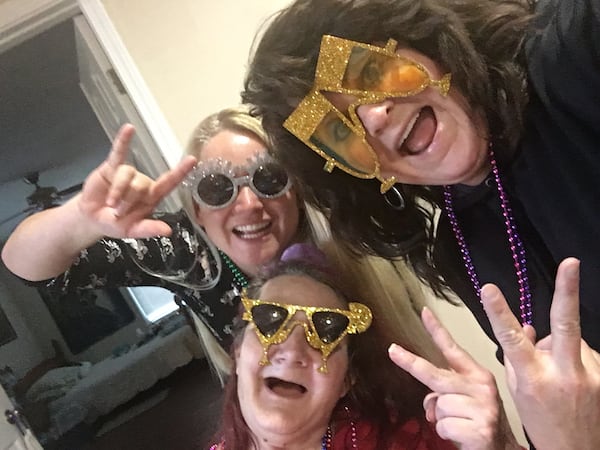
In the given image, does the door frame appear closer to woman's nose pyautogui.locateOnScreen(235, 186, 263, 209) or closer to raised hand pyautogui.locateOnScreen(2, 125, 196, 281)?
woman's nose pyautogui.locateOnScreen(235, 186, 263, 209)

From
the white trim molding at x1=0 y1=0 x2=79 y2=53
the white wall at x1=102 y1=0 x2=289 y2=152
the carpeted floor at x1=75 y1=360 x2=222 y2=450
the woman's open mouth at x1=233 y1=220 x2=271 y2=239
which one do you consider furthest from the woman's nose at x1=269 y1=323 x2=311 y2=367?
the carpeted floor at x1=75 y1=360 x2=222 y2=450

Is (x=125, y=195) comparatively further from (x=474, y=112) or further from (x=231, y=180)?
(x=474, y=112)

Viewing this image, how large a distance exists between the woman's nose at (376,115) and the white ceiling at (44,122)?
5.18 feet

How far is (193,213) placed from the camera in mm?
1203

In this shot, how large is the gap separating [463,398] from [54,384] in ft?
10.1

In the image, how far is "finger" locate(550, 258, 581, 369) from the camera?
0.55 meters

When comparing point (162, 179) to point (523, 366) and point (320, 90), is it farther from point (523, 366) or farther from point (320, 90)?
point (523, 366)

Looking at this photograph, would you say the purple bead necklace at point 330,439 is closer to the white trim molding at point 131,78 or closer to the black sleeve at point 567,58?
the black sleeve at point 567,58

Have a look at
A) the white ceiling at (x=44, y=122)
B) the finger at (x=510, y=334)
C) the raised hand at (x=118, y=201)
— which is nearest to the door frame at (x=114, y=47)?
the white ceiling at (x=44, y=122)

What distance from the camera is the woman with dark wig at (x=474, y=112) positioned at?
0.71 m

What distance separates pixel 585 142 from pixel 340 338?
419 millimetres

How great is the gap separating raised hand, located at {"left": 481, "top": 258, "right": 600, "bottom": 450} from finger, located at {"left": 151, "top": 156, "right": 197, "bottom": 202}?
399 mm

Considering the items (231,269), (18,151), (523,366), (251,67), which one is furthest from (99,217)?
(18,151)

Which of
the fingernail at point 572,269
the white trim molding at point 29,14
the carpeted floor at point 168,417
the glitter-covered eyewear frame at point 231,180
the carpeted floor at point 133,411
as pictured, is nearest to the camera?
the fingernail at point 572,269
